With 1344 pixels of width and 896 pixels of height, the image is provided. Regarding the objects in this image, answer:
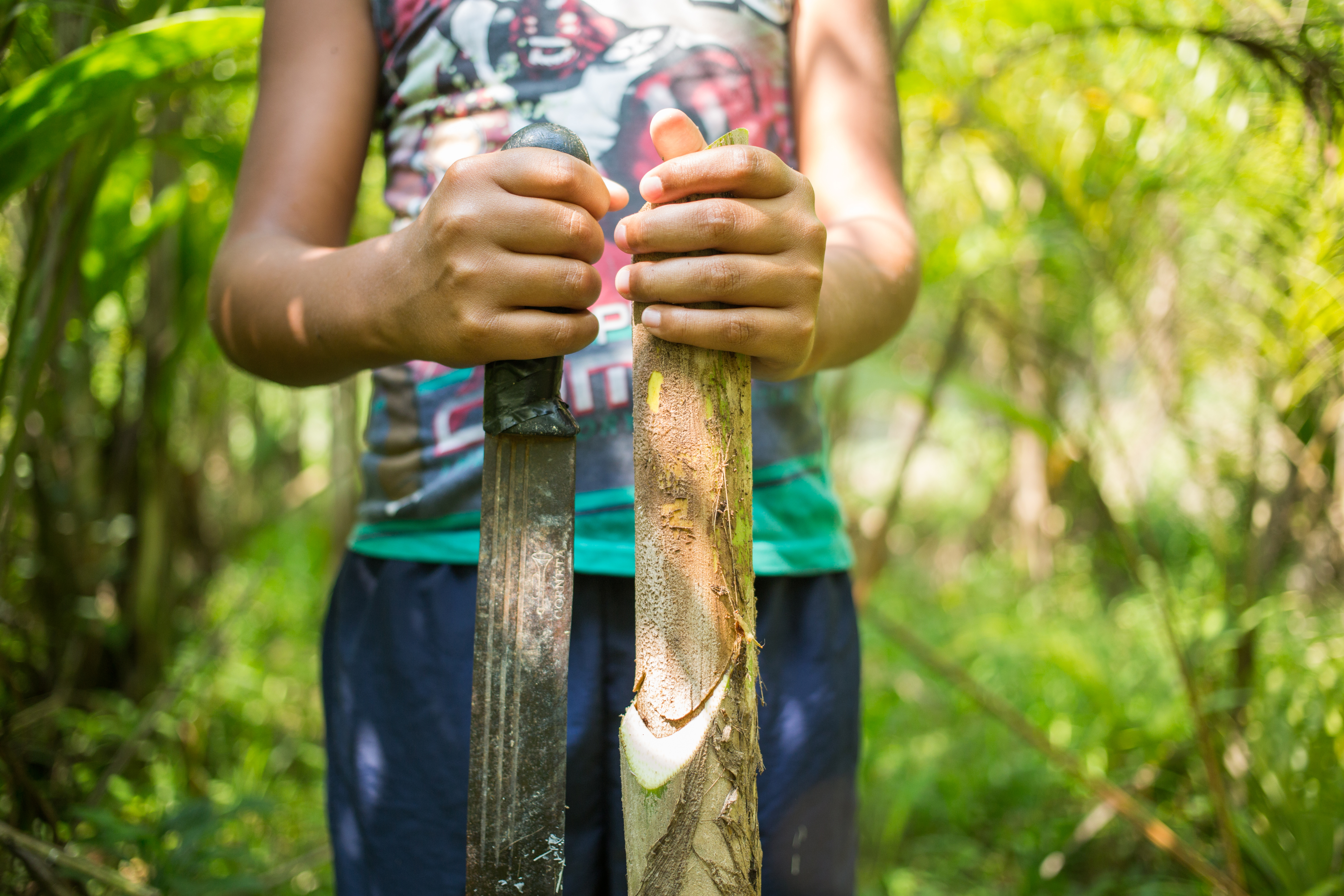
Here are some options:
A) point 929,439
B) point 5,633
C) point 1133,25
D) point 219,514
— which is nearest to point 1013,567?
point 929,439

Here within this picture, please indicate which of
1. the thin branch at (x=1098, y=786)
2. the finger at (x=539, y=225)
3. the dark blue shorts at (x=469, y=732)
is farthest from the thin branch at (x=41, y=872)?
the thin branch at (x=1098, y=786)

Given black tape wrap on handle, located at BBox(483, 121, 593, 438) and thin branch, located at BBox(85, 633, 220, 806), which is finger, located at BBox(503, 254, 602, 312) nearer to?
black tape wrap on handle, located at BBox(483, 121, 593, 438)

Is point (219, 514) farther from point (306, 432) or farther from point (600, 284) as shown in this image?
point (600, 284)

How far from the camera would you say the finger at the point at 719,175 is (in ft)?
1.43

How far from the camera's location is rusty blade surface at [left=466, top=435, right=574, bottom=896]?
0.47 meters

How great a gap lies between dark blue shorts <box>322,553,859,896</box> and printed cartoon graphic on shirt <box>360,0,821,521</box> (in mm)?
99

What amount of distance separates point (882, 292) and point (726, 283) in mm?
237

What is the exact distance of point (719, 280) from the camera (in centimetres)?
44

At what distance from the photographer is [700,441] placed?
0.46 m

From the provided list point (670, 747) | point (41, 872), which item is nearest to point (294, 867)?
point (41, 872)

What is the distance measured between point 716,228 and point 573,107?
315 millimetres

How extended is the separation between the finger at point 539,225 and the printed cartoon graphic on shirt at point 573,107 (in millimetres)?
219

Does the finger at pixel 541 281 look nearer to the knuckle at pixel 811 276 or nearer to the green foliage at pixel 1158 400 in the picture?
the knuckle at pixel 811 276

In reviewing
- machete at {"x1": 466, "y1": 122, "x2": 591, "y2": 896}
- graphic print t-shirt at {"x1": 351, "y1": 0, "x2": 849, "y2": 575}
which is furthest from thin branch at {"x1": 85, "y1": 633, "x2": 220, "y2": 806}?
machete at {"x1": 466, "y1": 122, "x2": 591, "y2": 896}
